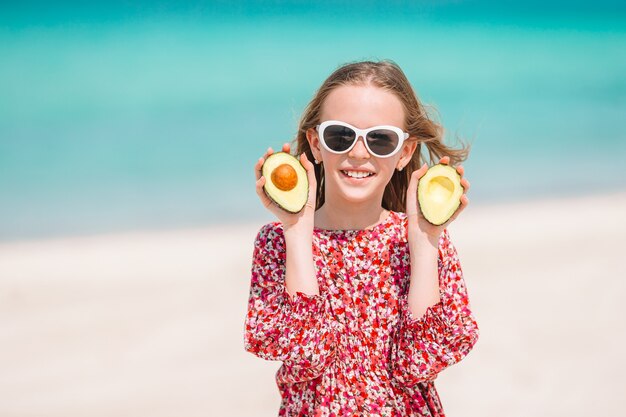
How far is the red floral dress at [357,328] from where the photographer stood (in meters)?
2.90

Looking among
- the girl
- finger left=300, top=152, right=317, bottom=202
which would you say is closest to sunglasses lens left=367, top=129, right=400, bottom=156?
the girl

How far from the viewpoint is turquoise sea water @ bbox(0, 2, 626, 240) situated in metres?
11.8

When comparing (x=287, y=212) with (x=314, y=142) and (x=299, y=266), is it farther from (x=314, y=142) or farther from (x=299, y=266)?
(x=314, y=142)

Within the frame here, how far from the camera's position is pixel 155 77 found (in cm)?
1591

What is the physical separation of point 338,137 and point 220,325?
4.20 metres

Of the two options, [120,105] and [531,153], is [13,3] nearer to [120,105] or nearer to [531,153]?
[120,105]

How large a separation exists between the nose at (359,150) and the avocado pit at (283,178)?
223 mm

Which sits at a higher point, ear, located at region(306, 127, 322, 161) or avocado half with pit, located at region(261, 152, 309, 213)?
ear, located at region(306, 127, 322, 161)

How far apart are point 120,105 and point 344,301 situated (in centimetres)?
1269

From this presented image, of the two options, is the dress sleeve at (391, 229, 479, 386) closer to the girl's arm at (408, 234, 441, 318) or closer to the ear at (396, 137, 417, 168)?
the girl's arm at (408, 234, 441, 318)

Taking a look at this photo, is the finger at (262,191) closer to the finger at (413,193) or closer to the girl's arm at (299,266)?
the girl's arm at (299,266)

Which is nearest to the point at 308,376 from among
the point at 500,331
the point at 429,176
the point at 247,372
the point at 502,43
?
the point at 429,176

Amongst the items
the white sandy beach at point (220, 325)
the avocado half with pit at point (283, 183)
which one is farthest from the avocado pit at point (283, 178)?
the white sandy beach at point (220, 325)

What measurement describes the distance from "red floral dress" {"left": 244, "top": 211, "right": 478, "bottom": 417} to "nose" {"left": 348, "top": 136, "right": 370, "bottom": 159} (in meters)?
0.29
